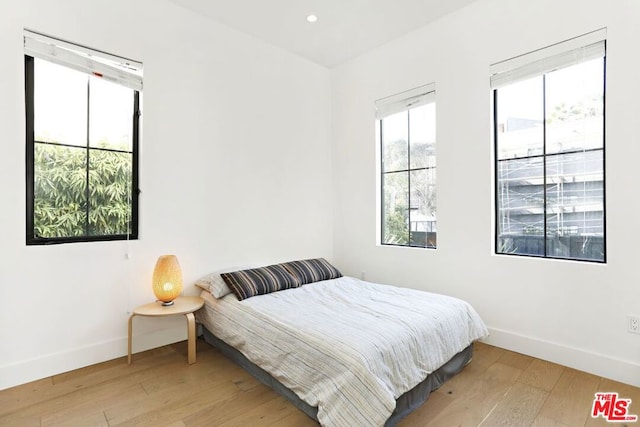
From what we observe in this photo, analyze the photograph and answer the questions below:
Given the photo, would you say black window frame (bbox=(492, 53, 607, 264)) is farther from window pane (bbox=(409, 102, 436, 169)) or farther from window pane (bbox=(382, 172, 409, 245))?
window pane (bbox=(382, 172, 409, 245))

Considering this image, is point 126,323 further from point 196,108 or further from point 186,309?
point 196,108

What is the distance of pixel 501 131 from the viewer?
2.93 m

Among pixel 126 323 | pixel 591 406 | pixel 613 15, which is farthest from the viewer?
pixel 126 323

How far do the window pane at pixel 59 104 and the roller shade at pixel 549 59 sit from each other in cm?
335

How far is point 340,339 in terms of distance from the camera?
190cm

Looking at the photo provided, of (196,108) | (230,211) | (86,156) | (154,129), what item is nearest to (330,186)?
(230,211)

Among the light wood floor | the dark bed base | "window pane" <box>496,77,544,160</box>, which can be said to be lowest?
the light wood floor

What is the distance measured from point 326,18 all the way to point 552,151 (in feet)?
7.54

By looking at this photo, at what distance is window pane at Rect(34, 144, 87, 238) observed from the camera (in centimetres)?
245

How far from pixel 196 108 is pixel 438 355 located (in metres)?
2.81

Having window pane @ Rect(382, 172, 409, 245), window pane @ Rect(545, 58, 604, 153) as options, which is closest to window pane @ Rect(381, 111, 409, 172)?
window pane @ Rect(382, 172, 409, 245)

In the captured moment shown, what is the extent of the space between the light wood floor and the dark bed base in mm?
39

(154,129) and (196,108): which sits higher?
(196,108)

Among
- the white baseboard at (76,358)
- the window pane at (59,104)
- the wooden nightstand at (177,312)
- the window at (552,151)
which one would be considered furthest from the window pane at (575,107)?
the window pane at (59,104)
